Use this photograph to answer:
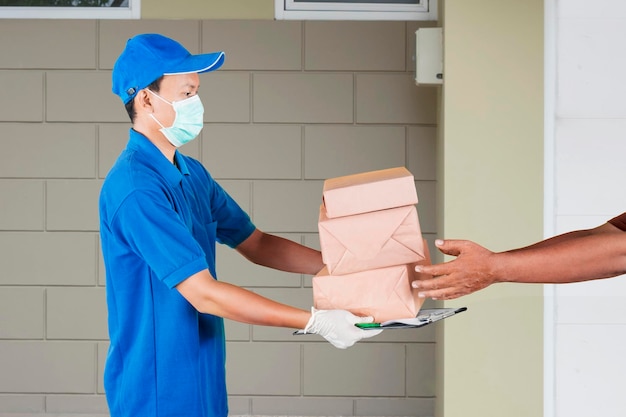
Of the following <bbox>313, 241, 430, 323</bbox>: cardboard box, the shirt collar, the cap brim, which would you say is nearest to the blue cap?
the cap brim

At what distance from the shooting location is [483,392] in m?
3.19

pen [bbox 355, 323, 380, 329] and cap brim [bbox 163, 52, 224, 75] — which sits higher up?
cap brim [bbox 163, 52, 224, 75]

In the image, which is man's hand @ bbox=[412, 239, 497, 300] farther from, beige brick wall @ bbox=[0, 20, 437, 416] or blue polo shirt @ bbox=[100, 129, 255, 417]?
beige brick wall @ bbox=[0, 20, 437, 416]

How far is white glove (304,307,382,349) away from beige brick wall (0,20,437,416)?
206cm

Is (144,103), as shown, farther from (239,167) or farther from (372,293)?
(239,167)

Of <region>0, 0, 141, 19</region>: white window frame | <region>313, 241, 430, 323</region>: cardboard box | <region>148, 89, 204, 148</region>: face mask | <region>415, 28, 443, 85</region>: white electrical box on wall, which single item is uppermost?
<region>0, 0, 141, 19</region>: white window frame

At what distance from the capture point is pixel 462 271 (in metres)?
1.98

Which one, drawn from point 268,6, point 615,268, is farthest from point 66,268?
point 615,268

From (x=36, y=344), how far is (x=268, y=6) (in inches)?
75.5

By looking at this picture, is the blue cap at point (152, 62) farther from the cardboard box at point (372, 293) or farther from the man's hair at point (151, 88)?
the cardboard box at point (372, 293)

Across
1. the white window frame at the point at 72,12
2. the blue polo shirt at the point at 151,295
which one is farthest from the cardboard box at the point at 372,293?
the white window frame at the point at 72,12

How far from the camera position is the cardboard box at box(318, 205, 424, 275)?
1854 millimetres

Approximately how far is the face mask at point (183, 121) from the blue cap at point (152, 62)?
0.05 meters

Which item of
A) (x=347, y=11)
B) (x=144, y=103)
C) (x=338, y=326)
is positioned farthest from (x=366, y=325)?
(x=347, y=11)
